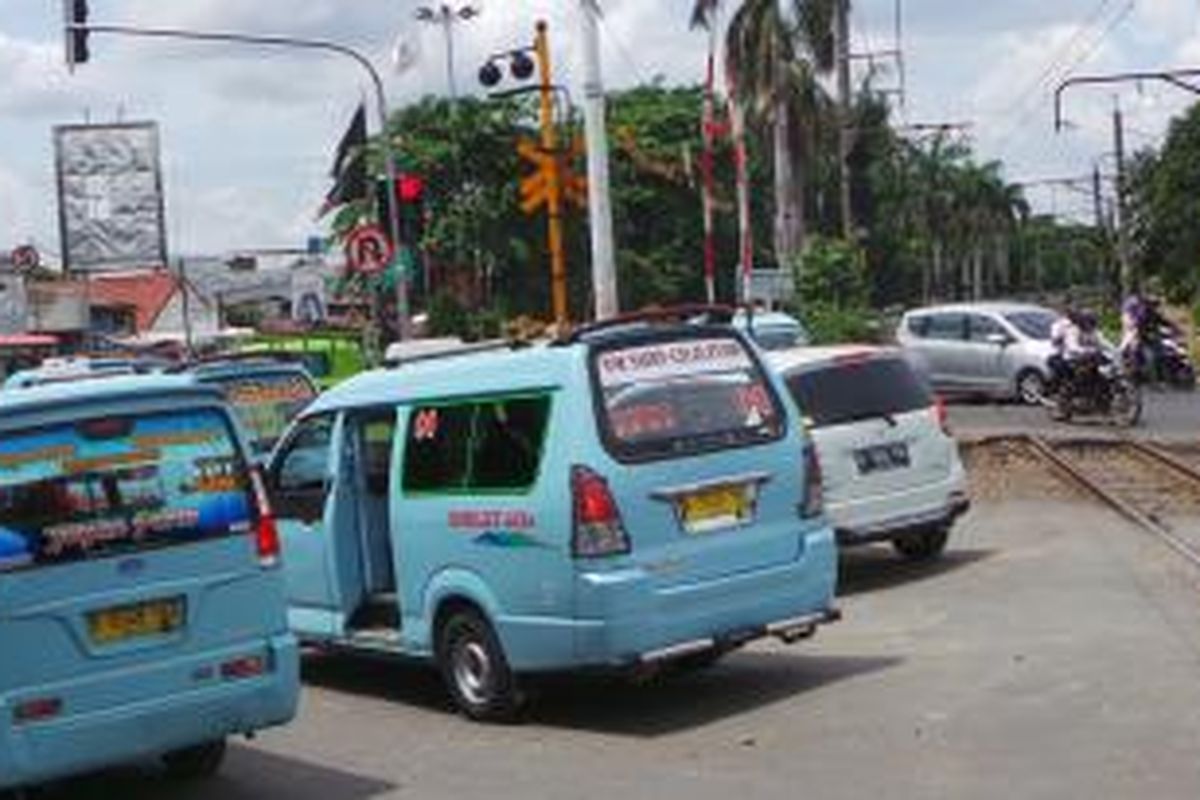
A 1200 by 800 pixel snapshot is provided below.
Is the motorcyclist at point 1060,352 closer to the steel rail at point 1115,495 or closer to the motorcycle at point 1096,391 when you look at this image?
the motorcycle at point 1096,391

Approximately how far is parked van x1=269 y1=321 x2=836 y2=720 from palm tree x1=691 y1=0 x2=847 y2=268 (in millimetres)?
47419

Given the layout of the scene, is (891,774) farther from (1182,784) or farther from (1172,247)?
(1172,247)

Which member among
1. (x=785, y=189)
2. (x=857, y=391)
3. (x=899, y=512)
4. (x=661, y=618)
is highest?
(x=785, y=189)

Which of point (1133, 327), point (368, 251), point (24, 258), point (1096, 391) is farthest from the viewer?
point (24, 258)

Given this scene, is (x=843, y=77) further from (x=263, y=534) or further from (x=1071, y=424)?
(x=263, y=534)

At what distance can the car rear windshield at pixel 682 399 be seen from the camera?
36.0 ft

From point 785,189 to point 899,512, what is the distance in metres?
43.8

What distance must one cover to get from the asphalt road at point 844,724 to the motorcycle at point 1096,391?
15791 mm

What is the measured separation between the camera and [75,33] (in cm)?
3072

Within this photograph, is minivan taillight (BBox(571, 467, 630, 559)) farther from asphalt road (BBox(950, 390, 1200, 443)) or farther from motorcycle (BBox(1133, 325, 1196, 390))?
motorcycle (BBox(1133, 325, 1196, 390))

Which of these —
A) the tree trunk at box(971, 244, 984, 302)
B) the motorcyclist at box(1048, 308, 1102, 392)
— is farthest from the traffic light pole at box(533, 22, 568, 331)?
the tree trunk at box(971, 244, 984, 302)

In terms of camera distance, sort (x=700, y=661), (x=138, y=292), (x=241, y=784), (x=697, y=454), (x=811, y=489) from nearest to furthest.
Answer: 1. (x=241, y=784)
2. (x=697, y=454)
3. (x=811, y=489)
4. (x=700, y=661)
5. (x=138, y=292)

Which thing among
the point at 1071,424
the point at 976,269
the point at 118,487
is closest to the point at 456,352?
the point at 118,487

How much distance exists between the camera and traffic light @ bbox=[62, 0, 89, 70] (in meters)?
30.7
